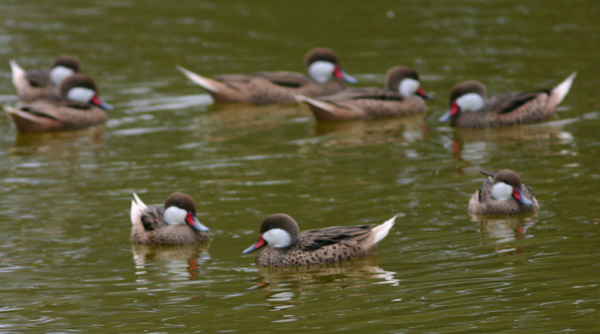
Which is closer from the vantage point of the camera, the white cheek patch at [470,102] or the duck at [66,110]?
the white cheek patch at [470,102]

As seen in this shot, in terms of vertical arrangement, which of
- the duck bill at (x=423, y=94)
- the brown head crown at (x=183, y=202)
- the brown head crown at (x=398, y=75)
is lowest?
the brown head crown at (x=183, y=202)

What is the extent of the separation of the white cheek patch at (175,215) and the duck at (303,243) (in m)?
1.12

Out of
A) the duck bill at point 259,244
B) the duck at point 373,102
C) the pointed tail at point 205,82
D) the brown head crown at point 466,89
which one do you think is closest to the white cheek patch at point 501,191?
the duck bill at point 259,244

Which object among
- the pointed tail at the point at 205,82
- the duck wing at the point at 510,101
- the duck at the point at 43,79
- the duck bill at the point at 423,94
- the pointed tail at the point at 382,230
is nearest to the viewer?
the pointed tail at the point at 382,230

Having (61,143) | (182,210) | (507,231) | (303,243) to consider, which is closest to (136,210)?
(182,210)

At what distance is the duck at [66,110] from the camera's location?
16.5m

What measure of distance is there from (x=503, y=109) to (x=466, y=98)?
0.61m

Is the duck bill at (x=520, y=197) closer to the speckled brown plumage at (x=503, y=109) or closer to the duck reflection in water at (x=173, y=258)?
the duck reflection in water at (x=173, y=258)

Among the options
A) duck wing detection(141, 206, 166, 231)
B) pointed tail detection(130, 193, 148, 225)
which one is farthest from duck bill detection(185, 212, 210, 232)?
pointed tail detection(130, 193, 148, 225)

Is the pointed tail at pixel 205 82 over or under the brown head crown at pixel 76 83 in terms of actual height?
under

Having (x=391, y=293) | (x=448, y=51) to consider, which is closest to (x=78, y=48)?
(x=448, y=51)

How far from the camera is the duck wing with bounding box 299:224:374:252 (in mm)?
9695

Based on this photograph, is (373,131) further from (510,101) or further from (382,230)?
(382,230)

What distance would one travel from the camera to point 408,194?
1177cm
